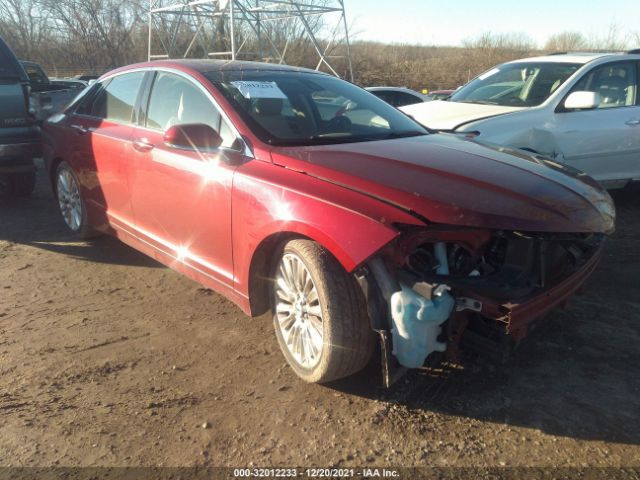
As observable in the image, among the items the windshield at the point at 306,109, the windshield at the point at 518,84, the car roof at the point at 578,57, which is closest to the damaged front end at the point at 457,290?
the windshield at the point at 306,109

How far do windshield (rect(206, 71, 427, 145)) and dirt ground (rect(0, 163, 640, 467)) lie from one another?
4.20 feet

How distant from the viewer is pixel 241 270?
10.2 ft

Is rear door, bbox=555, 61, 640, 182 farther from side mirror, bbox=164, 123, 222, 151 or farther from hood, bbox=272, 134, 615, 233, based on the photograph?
side mirror, bbox=164, 123, 222, 151

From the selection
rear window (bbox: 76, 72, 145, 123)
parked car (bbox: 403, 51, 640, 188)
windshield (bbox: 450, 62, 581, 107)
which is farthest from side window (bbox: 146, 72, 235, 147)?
windshield (bbox: 450, 62, 581, 107)

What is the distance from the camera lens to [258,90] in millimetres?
3529

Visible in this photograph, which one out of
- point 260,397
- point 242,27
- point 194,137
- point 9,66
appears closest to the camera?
point 260,397

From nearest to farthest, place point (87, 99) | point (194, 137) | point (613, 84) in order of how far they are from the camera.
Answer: point (194, 137) < point (87, 99) < point (613, 84)

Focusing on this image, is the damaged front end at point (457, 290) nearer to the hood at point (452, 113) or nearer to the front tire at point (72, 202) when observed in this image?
the hood at point (452, 113)

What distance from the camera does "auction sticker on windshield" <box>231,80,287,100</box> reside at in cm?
346

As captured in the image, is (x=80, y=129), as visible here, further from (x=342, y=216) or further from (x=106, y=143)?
(x=342, y=216)

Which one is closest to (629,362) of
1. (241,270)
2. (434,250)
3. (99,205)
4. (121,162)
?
(434,250)

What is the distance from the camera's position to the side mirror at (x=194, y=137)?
10.4ft

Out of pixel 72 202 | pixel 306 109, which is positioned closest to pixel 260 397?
pixel 306 109

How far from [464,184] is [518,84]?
4146 millimetres
